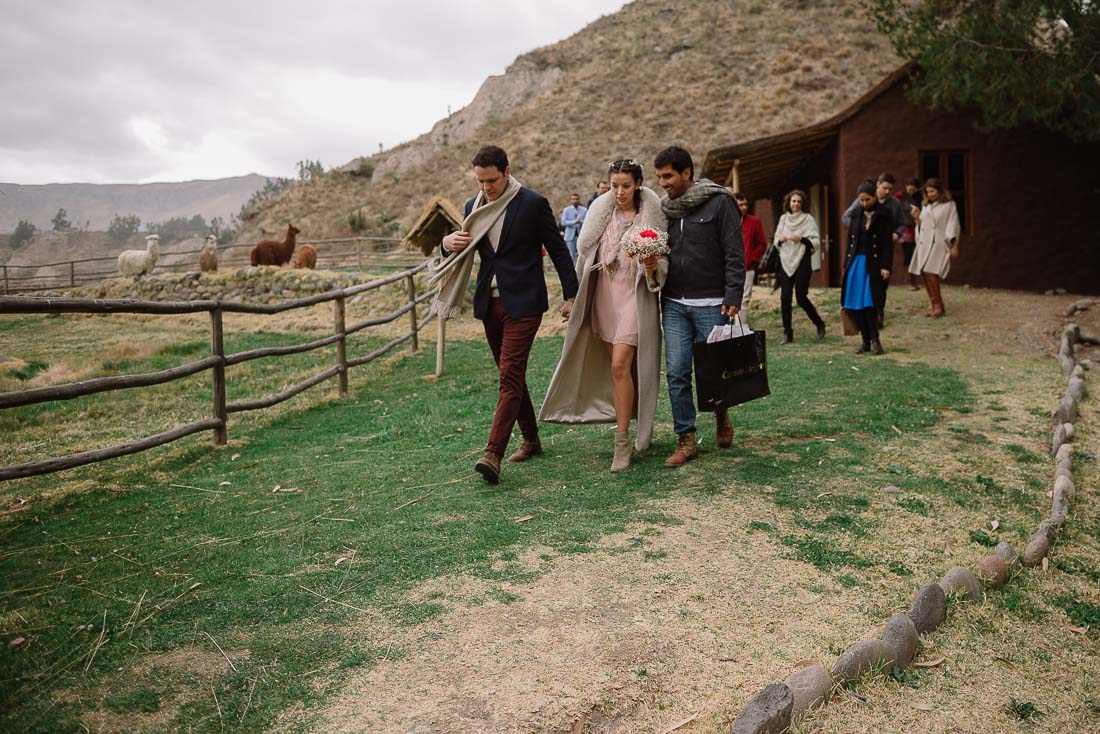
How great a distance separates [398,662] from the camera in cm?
303

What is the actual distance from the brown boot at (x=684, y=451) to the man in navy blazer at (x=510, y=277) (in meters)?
1.02

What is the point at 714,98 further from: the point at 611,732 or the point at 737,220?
the point at 611,732

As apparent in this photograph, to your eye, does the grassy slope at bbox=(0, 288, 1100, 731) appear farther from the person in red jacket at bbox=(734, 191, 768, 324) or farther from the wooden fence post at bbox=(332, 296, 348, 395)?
the person in red jacket at bbox=(734, 191, 768, 324)

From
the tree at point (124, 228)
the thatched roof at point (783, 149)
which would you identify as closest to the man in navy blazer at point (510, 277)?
the thatched roof at point (783, 149)

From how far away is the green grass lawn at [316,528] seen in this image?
2.99 metres

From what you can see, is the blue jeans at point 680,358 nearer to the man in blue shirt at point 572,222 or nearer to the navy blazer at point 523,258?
the navy blazer at point 523,258

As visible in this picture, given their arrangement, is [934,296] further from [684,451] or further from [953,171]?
[684,451]

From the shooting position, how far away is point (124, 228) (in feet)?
71.1

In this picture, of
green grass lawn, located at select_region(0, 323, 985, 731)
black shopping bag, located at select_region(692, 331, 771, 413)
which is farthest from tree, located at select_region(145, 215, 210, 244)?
black shopping bag, located at select_region(692, 331, 771, 413)

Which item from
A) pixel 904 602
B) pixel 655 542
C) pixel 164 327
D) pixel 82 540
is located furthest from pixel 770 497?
pixel 164 327

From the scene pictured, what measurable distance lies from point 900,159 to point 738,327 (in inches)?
468

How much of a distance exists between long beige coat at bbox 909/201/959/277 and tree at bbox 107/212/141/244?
15885 millimetres

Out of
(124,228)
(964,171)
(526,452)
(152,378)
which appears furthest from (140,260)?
(526,452)

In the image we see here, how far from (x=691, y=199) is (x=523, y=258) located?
3.54ft
